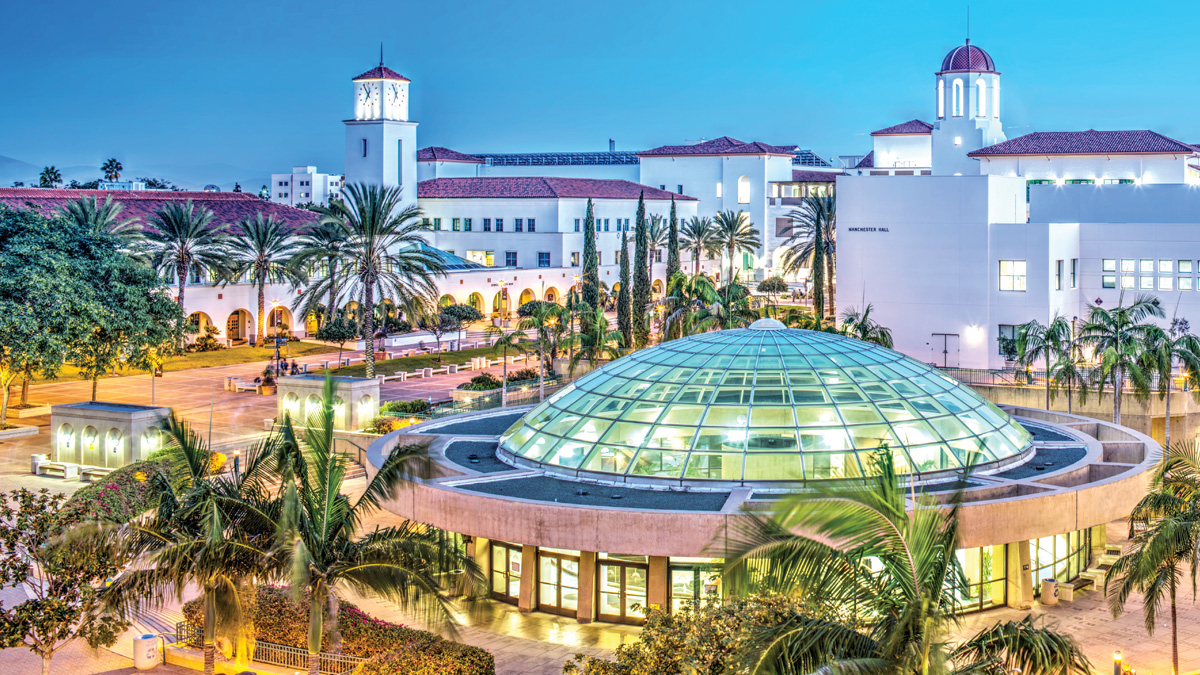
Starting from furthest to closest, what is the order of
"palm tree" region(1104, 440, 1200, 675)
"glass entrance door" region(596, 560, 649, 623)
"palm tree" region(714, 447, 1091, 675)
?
1. "glass entrance door" region(596, 560, 649, 623)
2. "palm tree" region(1104, 440, 1200, 675)
3. "palm tree" region(714, 447, 1091, 675)

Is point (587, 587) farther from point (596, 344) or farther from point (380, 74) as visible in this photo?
point (380, 74)

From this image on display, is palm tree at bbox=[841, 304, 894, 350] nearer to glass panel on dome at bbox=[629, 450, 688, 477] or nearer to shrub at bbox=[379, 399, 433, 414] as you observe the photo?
shrub at bbox=[379, 399, 433, 414]

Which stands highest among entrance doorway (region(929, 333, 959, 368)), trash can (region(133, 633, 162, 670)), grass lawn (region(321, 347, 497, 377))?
entrance doorway (region(929, 333, 959, 368))

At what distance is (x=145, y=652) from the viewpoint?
20.9m

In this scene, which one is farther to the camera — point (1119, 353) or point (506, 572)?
point (1119, 353)

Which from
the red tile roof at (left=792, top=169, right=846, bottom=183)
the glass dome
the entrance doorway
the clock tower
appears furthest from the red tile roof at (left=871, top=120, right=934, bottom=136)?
the glass dome

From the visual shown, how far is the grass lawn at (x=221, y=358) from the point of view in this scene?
2250 inches

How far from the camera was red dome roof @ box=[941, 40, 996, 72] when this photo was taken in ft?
281

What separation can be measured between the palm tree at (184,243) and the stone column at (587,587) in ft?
139

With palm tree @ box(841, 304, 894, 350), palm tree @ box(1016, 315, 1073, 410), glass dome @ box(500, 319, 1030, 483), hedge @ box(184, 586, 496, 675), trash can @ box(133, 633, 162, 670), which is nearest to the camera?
hedge @ box(184, 586, 496, 675)

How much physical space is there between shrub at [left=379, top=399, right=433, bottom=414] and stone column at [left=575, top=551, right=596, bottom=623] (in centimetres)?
2067

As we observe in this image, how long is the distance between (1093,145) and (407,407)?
4540cm

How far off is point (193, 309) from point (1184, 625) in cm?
5354

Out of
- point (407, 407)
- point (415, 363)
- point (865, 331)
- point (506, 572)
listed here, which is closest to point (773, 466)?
point (506, 572)
